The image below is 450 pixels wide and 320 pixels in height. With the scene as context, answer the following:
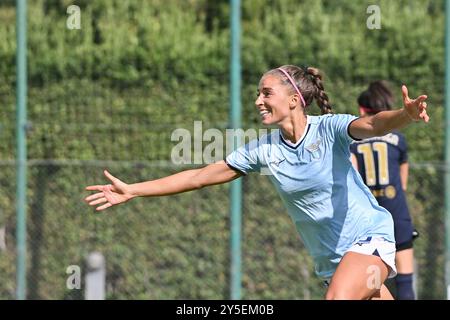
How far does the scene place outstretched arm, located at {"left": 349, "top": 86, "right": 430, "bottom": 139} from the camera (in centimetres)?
481

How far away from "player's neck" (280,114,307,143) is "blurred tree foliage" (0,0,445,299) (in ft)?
12.1

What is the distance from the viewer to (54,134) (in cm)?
943

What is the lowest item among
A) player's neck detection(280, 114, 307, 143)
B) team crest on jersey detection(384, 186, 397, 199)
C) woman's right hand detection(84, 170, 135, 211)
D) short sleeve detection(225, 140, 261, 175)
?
team crest on jersey detection(384, 186, 397, 199)

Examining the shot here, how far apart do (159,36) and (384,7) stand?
206 cm

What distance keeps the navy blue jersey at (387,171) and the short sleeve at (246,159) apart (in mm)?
1863

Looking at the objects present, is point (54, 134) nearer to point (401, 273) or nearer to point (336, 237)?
point (401, 273)

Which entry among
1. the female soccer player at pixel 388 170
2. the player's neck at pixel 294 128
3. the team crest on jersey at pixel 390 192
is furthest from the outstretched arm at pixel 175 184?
the team crest on jersey at pixel 390 192

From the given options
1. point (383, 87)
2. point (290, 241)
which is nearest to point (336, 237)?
point (383, 87)

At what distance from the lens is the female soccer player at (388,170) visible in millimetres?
7254

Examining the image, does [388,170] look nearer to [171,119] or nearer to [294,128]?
[294,128]

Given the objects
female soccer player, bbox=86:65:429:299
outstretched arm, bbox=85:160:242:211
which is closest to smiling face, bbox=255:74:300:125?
female soccer player, bbox=86:65:429:299

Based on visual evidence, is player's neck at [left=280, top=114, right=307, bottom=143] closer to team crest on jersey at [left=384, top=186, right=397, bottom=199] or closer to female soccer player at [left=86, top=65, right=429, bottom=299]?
female soccer player at [left=86, top=65, right=429, bottom=299]

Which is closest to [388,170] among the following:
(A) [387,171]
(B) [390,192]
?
(A) [387,171]

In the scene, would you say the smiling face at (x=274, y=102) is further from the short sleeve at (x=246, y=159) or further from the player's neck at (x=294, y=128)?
the short sleeve at (x=246, y=159)
